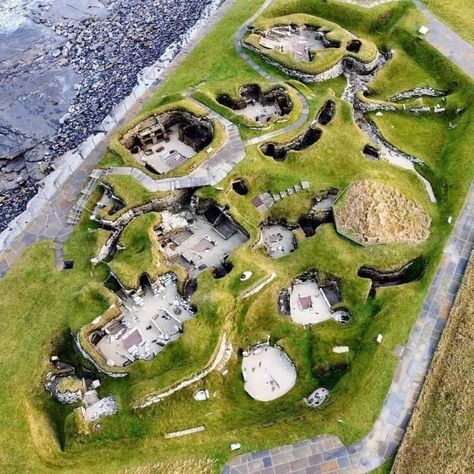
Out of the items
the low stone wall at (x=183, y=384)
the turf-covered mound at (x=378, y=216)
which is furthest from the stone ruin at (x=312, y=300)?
the low stone wall at (x=183, y=384)

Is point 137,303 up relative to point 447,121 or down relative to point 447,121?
down

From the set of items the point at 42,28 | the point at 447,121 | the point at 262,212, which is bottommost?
the point at 42,28

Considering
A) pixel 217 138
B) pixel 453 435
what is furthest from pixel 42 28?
pixel 453 435

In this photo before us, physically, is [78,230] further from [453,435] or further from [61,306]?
[453,435]

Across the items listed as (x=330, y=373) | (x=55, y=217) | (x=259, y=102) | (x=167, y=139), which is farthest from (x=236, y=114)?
(x=330, y=373)

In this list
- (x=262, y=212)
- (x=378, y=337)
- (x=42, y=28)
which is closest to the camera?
(x=378, y=337)

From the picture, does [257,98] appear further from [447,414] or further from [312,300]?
[447,414]
